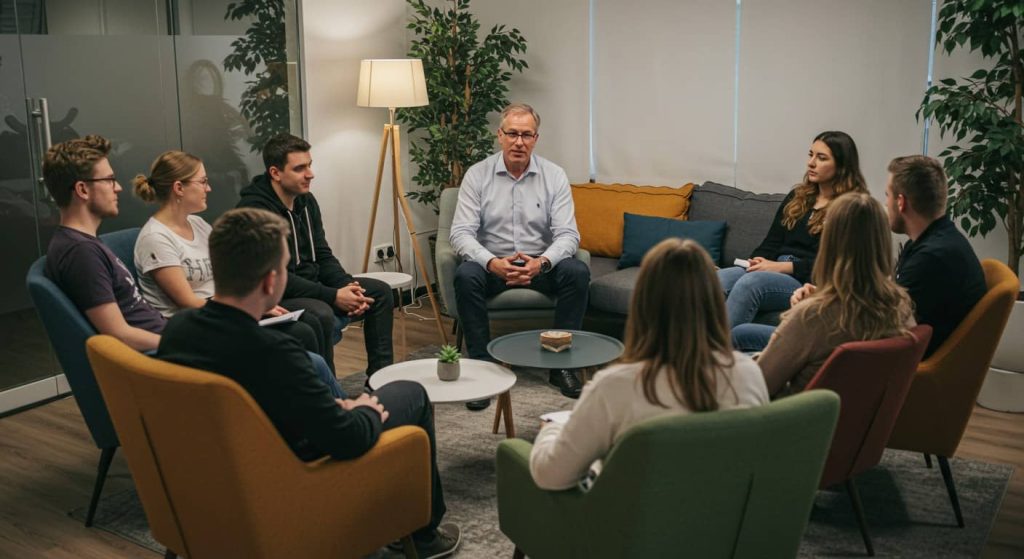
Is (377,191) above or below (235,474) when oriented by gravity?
above

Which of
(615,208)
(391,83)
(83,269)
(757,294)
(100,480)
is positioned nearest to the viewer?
(83,269)

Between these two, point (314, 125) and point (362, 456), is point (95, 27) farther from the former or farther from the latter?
point (362, 456)

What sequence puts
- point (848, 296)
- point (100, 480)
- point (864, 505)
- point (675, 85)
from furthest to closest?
point (675, 85) → point (864, 505) → point (100, 480) → point (848, 296)

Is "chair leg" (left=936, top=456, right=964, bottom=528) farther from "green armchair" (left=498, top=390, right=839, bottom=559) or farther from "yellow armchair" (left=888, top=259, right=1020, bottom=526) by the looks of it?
"green armchair" (left=498, top=390, right=839, bottom=559)

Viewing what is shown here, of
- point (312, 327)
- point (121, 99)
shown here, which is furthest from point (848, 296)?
point (121, 99)

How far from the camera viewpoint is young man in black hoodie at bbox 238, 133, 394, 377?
13.9ft

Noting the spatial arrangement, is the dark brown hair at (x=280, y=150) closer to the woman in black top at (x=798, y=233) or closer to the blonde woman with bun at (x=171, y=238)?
the blonde woman with bun at (x=171, y=238)

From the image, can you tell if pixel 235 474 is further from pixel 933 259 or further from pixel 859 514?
pixel 933 259

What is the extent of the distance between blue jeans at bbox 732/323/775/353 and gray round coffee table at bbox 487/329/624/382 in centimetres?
49

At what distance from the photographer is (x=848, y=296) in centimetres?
264

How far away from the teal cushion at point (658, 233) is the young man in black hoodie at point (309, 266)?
1483 millimetres

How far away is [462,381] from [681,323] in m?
1.64

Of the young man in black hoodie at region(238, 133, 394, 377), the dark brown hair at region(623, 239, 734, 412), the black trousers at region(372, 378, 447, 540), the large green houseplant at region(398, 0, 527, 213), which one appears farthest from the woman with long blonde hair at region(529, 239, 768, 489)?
the large green houseplant at region(398, 0, 527, 213)

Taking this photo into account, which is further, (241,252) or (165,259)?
(165,259)
